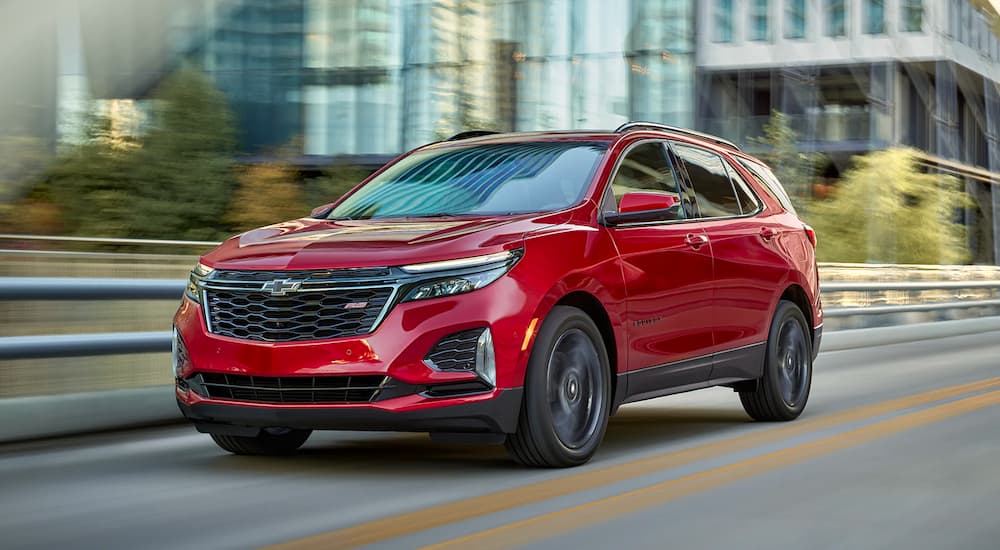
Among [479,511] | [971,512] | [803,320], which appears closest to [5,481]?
[479,511]

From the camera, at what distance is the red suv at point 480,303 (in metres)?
6.62

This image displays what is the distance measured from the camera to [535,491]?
21.1 feet

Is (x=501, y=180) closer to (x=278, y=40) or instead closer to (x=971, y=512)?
(x=971, y=512)

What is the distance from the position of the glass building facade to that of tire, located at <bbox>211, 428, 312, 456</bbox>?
34.4 meters

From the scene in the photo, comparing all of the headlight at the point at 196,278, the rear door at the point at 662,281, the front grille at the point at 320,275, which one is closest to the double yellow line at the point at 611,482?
the rear door at the point at 662,281

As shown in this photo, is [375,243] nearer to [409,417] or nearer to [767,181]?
[409,417]

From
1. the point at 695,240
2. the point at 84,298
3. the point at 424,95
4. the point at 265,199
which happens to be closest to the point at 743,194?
the point at 695,240

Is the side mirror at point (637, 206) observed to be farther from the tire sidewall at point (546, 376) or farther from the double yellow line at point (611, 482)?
the double yellow line at point (611, 482)

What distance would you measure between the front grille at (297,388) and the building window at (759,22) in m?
44.2

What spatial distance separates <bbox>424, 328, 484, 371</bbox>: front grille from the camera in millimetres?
6609

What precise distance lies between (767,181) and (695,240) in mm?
1983

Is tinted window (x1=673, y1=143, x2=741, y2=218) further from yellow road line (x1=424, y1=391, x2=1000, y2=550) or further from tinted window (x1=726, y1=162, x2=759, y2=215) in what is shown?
yellow road line (x1=424, y1=391, x2=1000, y2=550)

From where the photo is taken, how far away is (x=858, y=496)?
21.2 ft

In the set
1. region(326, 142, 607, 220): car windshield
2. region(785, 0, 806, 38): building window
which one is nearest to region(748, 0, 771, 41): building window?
region(785, 0, 806, 38): building window
